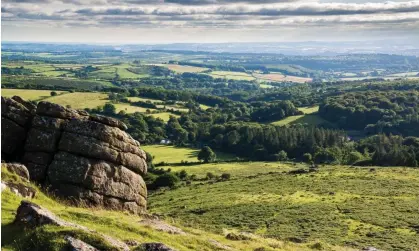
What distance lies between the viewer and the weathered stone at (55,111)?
41.2 m

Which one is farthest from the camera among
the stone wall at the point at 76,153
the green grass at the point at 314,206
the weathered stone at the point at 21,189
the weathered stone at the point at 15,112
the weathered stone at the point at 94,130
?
the green grass at the point at 314,206

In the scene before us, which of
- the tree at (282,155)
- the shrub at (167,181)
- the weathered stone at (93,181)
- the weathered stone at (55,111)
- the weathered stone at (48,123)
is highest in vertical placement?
the weathered stone at (55,111)

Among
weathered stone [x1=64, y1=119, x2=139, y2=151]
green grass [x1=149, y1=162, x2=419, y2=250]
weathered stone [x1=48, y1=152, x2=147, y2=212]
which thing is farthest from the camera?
green grass [x1=149, y1=162, x2=419, y2=250]

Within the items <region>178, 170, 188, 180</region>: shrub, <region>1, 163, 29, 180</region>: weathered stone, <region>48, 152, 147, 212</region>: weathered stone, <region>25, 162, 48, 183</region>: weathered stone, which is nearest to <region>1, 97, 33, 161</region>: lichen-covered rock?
<region>25, 162, 48, 183</region>: weathered stone

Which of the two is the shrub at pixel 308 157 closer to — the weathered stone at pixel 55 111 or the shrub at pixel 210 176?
Answer: the shrub at pixel 210 176

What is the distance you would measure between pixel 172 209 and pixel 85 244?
70.5 metres

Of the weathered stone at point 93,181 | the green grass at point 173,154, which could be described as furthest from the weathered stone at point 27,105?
the green grass at point 173,154

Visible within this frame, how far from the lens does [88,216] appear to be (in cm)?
2672

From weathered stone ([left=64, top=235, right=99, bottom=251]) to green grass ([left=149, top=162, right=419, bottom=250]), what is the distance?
85.7ft

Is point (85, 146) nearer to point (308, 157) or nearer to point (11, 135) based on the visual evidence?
point (11, 135)

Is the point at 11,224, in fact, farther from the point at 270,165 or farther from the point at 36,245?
the point at 270,165

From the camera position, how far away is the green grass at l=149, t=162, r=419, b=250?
6438cm

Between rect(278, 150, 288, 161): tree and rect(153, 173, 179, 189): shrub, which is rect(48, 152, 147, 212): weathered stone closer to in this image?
rect(153, 173, 179, 189): shrub

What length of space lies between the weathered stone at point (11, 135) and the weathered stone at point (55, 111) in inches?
93.0
